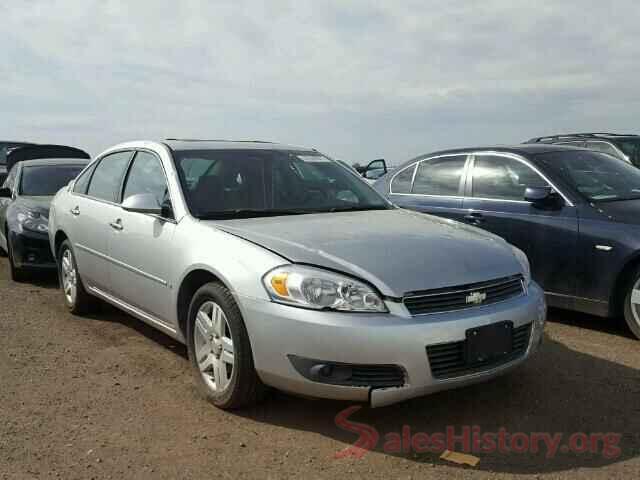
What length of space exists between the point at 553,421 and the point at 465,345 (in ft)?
2.43

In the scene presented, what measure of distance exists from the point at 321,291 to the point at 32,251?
17.6ft

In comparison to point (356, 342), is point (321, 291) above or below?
above

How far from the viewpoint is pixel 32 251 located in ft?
24.6

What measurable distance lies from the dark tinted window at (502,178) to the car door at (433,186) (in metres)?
0.19

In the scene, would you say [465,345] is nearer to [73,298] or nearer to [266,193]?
[266,193]

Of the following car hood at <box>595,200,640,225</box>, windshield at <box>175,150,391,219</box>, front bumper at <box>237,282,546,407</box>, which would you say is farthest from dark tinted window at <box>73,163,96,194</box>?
car hood at <box>595,200,640,225</box>

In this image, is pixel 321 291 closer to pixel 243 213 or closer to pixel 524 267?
pixel 243 213

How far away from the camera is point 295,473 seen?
3.00 meters

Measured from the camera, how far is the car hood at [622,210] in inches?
200

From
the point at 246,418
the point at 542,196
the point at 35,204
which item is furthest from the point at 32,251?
the point at 542,196

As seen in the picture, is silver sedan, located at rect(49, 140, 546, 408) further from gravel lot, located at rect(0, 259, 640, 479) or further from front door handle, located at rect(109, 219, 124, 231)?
gravel lot, located at rect(0, 259, 640, 479)

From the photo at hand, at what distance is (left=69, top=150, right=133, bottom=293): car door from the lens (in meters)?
5.06

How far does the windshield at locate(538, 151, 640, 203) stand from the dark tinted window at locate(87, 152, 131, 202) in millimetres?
3611

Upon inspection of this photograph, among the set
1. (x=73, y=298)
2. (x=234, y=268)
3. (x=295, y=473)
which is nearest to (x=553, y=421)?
(x=295, y=473)
